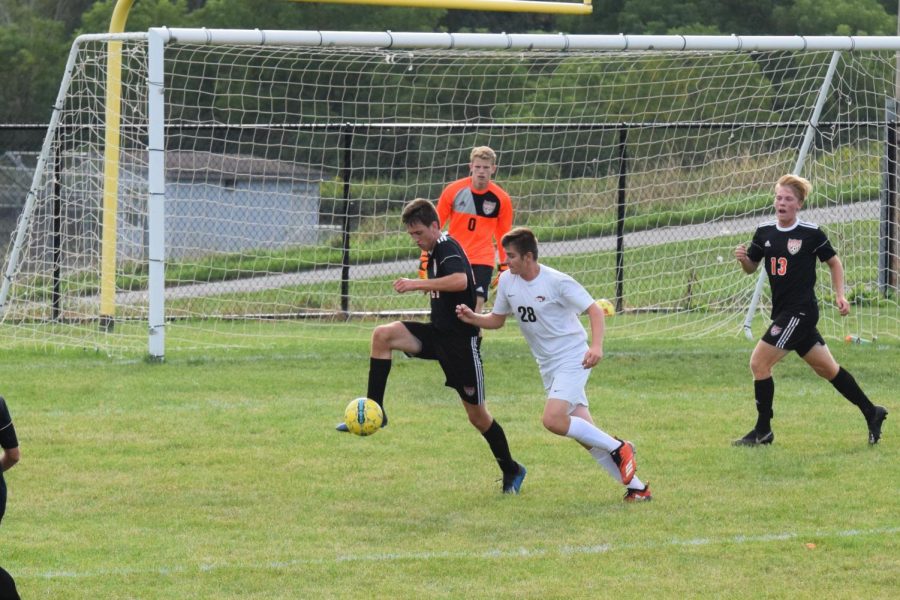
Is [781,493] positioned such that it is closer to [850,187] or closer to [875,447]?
[875,447]

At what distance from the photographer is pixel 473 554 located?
678 cm

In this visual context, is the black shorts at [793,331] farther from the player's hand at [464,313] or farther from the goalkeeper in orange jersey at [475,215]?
the goalkeeper in orange jersey at [475,215]

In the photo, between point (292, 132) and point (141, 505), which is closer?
point (141, 505)

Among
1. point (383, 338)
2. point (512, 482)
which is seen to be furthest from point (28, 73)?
point (512, 482)

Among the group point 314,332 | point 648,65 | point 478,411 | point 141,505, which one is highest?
point 648,65

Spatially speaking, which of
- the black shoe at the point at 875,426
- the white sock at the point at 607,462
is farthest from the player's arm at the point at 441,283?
the black shoe at the point at 875,426

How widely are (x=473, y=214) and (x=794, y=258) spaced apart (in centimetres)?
342

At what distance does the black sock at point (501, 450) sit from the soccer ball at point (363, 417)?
670 millimetres

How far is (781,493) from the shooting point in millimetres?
7992

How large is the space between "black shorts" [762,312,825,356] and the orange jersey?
3.26 meters

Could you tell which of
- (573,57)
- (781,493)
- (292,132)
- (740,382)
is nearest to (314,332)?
(292,132)

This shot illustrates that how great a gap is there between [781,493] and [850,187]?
282 inches

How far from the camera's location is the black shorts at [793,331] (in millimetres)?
9188

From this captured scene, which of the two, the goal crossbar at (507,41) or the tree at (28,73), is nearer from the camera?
the goal crossbar at (507,41)
